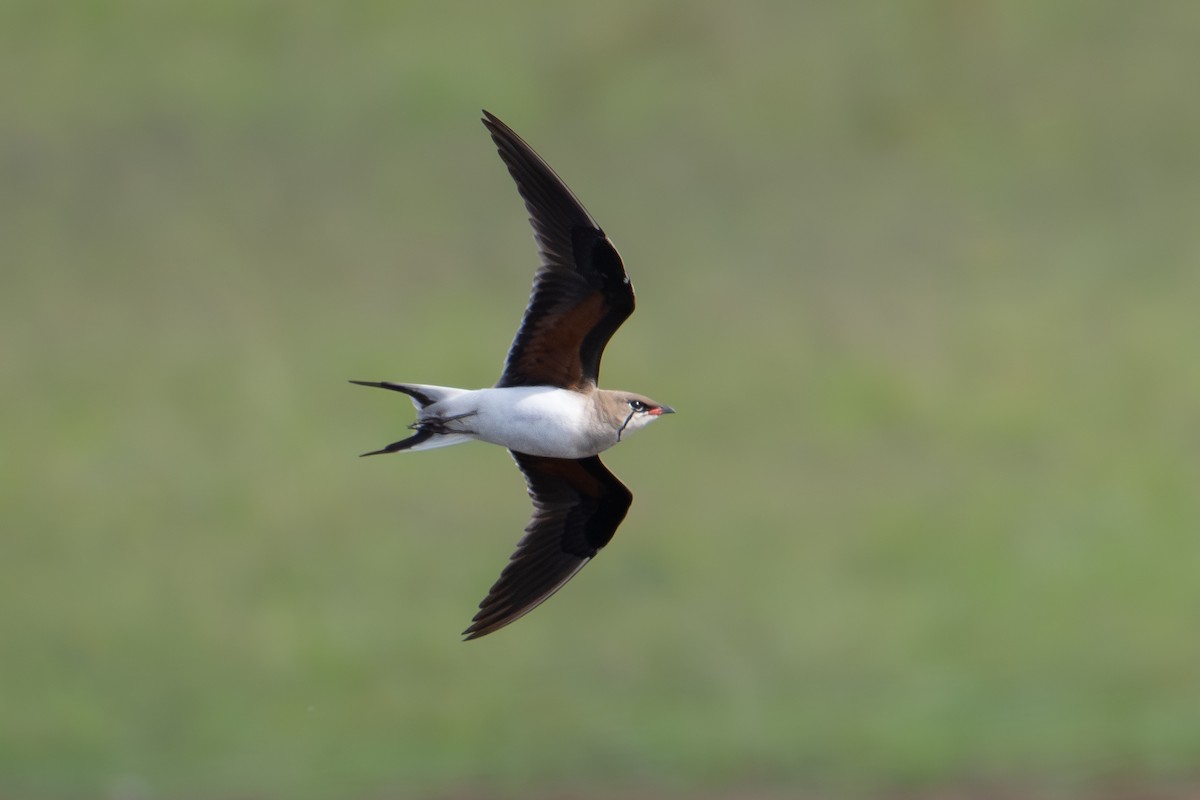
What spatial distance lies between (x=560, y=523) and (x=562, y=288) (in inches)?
61.6

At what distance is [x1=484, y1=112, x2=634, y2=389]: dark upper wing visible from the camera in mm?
9891

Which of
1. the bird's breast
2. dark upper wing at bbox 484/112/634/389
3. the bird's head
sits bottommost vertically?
the bird's breast

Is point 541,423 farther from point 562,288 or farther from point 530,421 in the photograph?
point 562,288

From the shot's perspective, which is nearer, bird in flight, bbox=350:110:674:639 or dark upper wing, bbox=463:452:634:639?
bird in flight, bbox=350:110:674:639

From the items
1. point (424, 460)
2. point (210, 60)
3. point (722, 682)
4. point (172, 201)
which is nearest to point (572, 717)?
point (722, 682)

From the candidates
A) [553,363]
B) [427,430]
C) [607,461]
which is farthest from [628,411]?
[607,461]

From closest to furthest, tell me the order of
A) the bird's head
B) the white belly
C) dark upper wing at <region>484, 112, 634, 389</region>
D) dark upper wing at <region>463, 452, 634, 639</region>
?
1. the white belly
2. dark upper wing at <region>484, 112, 634, 389</region>
3. the bird's head
4. dark upper wing at <region>463, 452, 634, 639</region>

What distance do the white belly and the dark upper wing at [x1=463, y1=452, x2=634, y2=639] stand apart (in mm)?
826

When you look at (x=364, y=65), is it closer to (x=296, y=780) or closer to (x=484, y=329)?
(x=484, y=329)

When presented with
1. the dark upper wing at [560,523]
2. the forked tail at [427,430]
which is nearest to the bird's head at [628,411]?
the dark upper wing at [560,523]

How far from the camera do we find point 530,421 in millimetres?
9766

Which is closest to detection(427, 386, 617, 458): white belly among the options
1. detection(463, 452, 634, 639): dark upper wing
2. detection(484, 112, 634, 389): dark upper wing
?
detection(484, 112, 634, 389): dark upper wing

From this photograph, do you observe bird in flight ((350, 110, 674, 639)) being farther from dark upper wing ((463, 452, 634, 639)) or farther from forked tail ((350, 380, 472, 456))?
dark upper wing ((463, 452, 634, 639))

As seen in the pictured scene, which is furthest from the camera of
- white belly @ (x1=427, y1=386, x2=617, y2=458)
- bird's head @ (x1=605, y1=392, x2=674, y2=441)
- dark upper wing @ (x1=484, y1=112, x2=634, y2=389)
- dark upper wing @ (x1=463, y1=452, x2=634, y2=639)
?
dark upper wing @ (x1=463, y1=452, x2=634, y2=639)
